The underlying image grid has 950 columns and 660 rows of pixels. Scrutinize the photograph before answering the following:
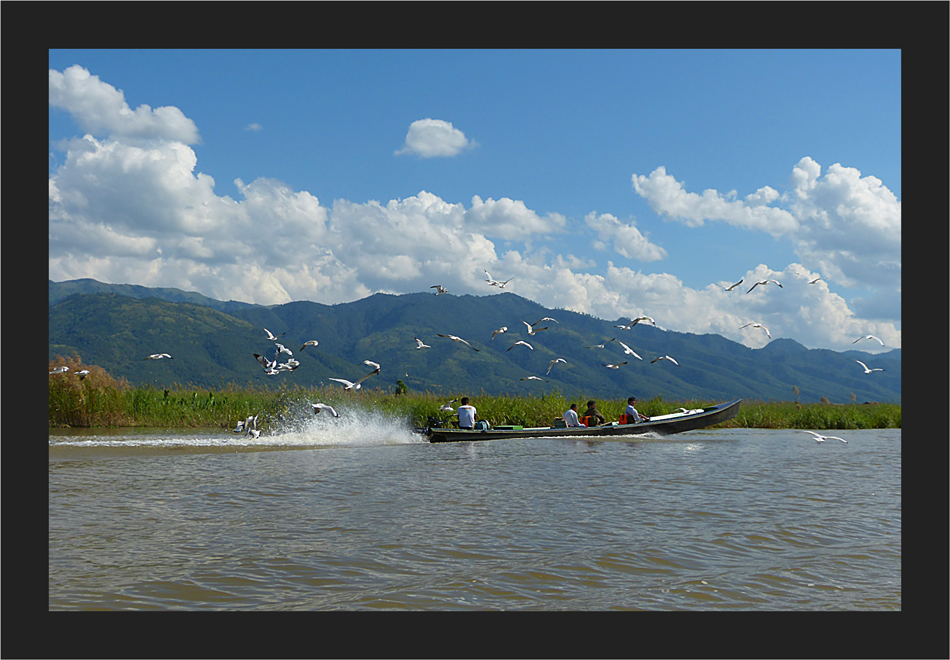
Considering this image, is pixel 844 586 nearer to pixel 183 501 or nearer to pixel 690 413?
pixel 183 501

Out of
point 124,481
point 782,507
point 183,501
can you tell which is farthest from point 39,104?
point 782,507

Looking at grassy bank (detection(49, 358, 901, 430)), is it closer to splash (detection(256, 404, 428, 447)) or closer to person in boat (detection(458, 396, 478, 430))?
splash (detection(256, 404, 428, 447))

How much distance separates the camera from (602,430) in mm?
26500

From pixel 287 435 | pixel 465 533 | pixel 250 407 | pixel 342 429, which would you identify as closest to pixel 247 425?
pixel 287 435

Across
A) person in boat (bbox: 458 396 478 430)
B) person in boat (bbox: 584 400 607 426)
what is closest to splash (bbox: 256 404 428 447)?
person in boat (bbox: 458 396 478 430)

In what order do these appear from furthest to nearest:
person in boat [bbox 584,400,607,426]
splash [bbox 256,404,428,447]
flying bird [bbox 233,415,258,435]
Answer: person in boat [bbox 584,400,607,426], splash [bbox 256,404,428,447], flying bird [bbox 233,415,258,435]

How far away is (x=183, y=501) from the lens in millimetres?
12242

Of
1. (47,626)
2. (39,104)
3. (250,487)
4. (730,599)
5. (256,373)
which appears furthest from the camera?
(256,373)

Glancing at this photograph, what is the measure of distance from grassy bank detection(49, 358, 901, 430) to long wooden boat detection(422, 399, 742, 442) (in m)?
3.35

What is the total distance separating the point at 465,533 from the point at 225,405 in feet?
69.8

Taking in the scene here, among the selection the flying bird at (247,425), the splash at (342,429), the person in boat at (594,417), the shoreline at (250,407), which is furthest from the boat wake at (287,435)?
the person in boat at (594,417)

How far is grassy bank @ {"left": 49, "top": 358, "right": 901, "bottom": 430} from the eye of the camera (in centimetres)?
2628

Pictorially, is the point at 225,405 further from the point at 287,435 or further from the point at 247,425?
the point at 247,425

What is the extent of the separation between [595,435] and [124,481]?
1727cm
